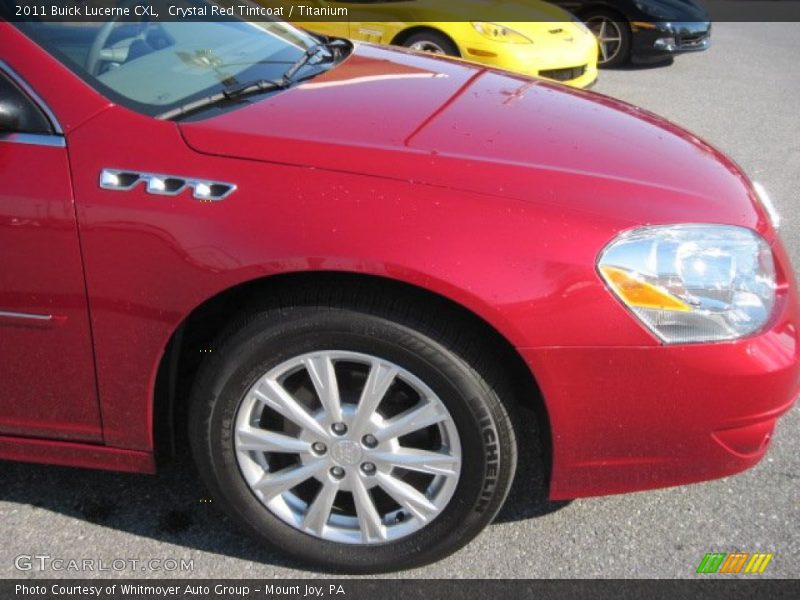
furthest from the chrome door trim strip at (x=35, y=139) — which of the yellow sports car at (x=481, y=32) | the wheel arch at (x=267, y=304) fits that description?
the yellow sports car at (x=481, y=32)

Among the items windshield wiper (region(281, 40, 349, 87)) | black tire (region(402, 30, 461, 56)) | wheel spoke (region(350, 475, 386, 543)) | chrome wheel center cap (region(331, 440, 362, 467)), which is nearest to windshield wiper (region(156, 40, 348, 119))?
windshield wiper (region(281, 40, 349, 87))

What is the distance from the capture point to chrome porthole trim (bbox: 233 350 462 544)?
2123 mm

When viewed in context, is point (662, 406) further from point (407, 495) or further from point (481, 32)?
point (481, 32)

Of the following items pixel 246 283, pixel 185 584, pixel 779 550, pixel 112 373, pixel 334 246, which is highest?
pixel 334 246

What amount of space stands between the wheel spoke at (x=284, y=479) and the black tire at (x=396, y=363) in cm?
4

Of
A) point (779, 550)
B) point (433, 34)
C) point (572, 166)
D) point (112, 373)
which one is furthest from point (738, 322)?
point (433, 34)

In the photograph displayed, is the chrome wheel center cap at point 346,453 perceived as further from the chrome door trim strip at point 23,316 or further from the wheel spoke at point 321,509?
the chrome door trim strip at point 23,316

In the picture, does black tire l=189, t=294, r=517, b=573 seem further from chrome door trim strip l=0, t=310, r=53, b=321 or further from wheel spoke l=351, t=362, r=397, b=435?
chrome door trim strip l=0, t=310, r=53, b=321

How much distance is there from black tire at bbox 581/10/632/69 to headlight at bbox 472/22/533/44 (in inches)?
102

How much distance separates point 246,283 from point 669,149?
50.8 inches

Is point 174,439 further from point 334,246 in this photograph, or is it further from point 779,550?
point 779,550

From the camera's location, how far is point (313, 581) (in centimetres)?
235

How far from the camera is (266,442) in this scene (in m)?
2.22

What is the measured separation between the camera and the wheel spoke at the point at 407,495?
88.0 inches
